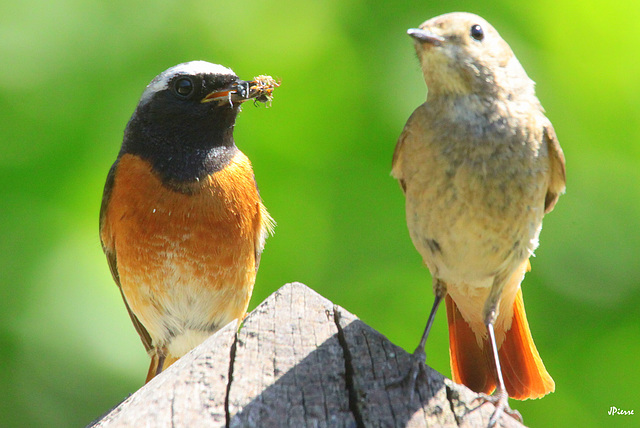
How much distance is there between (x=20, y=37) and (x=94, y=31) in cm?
47

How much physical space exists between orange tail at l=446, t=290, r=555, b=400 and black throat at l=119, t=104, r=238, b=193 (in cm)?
155

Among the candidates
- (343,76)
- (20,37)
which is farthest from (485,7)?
(20,37)

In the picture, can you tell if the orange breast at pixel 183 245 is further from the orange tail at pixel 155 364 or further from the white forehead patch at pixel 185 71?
the white forehead patch at pixel 185 71

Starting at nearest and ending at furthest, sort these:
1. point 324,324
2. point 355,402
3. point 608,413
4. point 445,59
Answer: point 355,402
point 324,324
point 445,59
point 608,413

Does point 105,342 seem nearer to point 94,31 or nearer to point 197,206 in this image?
point 197,206

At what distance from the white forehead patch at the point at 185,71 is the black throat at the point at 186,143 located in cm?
11

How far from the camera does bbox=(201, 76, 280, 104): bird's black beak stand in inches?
165

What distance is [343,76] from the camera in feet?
16.9

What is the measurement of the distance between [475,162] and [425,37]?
1.82 feet

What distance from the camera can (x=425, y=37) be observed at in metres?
3.14

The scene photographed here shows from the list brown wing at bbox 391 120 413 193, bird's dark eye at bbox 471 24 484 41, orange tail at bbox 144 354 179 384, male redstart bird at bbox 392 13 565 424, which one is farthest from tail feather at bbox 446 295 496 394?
orange tail at bbox 144 354 179 384

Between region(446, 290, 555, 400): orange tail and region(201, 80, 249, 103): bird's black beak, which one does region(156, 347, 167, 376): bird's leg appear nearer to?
region(201, 80, 249, 103): bird's black beak

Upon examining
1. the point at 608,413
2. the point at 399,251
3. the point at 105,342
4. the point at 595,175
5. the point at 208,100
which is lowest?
the point at 608,413

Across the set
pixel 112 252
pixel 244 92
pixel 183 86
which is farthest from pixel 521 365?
pixel 112 252
